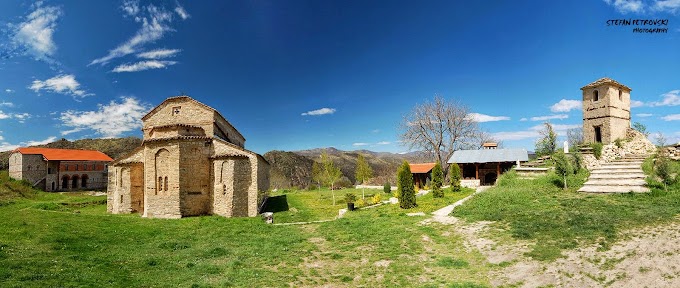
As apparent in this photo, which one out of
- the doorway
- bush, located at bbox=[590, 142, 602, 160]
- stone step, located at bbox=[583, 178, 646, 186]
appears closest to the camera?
stone step, located at bbox=[583, 178, 646, 186]

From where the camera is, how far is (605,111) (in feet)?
98.0

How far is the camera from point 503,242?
1359 cm

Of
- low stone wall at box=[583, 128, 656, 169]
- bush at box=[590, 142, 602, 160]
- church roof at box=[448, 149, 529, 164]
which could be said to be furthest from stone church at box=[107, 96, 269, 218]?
bush at box=[590, 142, 602, 160]

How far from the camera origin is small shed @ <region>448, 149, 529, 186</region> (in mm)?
33344

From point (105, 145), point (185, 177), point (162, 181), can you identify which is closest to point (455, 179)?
point (185, 177)

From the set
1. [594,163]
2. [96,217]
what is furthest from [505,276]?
[594,163]

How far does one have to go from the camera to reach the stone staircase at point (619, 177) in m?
21.3

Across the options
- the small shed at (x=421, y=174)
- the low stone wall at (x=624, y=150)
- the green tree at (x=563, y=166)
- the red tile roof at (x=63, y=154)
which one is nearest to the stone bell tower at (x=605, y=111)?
the low stone wall at (x=624, y=150)

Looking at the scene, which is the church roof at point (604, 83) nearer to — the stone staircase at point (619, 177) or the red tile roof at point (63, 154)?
the stone staircase at point (619, 177)

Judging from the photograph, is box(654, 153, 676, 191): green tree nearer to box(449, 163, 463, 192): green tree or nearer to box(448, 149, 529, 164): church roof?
box(448, 149, 529, 164): church roof

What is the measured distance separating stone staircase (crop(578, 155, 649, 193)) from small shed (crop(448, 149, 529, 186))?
7133 mm

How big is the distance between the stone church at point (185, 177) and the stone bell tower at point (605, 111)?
102 feet

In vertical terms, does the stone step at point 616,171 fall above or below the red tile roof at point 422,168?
below

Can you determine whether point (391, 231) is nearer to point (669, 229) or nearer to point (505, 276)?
point (505, 276)
